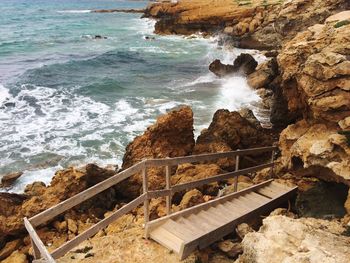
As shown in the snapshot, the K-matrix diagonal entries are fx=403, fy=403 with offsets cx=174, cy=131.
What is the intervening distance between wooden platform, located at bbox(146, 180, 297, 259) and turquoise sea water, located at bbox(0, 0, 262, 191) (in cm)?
868

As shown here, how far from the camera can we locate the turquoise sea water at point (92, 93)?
731 inches

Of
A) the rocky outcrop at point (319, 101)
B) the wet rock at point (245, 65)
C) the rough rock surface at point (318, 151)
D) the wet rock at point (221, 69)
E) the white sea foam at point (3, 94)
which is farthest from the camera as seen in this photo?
the wet rock at point (221, 69)

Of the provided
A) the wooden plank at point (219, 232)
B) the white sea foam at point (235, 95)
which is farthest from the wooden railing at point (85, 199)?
the white sea foam at point (235, 95)

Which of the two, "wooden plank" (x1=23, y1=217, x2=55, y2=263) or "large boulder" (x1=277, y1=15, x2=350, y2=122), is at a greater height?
"large boulder" (x1=277, y1=15, x2=350, y2=122)

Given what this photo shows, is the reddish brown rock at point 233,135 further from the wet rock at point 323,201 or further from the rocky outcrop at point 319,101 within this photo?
the wet rock at point 323,201

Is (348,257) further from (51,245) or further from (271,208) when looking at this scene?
(51,245)

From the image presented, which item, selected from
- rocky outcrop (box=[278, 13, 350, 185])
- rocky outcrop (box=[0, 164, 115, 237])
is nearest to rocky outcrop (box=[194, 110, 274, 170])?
rocky outcrop (box=[278, 13, 350, 185])

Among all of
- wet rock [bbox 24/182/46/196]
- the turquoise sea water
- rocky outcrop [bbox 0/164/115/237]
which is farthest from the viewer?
the turquoise sea water

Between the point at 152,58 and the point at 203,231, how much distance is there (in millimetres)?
33986

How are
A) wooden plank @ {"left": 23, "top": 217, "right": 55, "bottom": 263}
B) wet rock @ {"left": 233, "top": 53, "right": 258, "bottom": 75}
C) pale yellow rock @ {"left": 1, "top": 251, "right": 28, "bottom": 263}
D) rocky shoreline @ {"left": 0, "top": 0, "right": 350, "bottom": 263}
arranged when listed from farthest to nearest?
1. wet rock @ {"left": 233, "top": 53, "right": 258, "bottom": 75}
2. pale yellow rock @ {"left": 1, "top": 251, "right": 28, "bottom": 263}
3. rocky shoreline @ {"left": 0, "top": 0, "right": 350, "bottom": 263}
4. wooden plank @ {"left": 23, "top": 217, "right": 55, "bottom": 263}

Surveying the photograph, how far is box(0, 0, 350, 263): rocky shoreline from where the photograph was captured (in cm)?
596

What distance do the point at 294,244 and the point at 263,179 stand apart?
6685 millimetres

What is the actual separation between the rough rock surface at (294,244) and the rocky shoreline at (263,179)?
0.01 metres

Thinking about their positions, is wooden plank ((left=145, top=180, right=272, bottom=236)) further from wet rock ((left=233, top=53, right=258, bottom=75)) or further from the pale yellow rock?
wet rock ((left=233, top=53, right=258, bottom=75))
